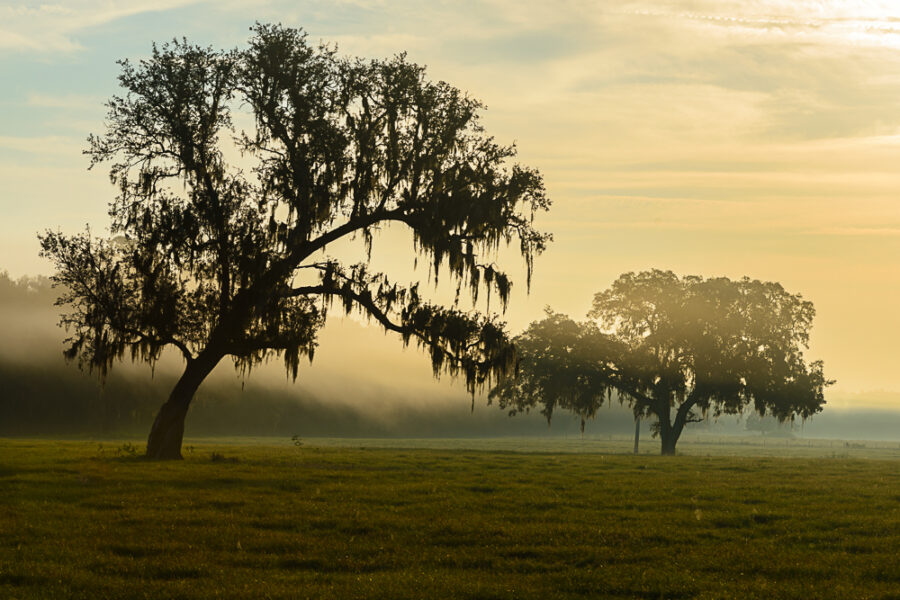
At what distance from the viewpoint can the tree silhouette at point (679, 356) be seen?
6606 cm

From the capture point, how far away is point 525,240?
37469 mm

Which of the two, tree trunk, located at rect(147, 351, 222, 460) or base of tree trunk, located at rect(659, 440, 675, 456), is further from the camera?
base of tree trunk, located at rect(659, 440, 675, 456)

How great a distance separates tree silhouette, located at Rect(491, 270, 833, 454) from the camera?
2601 inches

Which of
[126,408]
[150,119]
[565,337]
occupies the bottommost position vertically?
[126,408]

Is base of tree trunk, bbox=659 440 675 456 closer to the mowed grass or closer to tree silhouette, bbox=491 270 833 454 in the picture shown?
tree silhouette, bbox=491 270 833 454

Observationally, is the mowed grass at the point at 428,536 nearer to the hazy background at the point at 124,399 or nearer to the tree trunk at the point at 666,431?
the tree trunk at the point at 666,431

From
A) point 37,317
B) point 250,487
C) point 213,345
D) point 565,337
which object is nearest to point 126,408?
point 37,317

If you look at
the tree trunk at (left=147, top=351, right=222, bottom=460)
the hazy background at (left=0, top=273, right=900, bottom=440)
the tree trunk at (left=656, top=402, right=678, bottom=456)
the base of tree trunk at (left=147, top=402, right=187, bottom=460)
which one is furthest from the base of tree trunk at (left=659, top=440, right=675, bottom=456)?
the hazy background at (left=0, top=273, right=900, bottom=440)

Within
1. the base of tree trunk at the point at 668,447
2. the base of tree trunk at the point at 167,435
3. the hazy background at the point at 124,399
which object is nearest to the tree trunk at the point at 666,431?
the base of tree trunk at the point at 668,447

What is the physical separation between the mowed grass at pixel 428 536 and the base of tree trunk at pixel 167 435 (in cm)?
483

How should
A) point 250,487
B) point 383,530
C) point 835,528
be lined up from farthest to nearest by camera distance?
1. point 250,487
2. point 835,528
3. point 383,530

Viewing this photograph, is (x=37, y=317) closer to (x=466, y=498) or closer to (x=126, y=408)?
(x=126, y=408)

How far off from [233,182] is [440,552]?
75.1 feet

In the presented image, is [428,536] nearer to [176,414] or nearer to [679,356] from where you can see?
[176,414]
